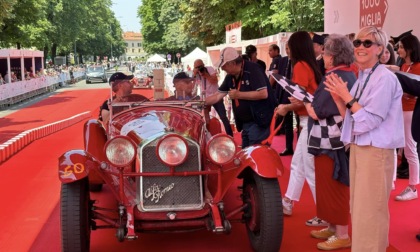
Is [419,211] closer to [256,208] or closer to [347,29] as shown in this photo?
[256,208]

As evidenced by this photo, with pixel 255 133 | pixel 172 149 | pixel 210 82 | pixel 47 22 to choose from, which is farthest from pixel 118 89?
pixel 47 22

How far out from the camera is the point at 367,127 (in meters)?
3.48

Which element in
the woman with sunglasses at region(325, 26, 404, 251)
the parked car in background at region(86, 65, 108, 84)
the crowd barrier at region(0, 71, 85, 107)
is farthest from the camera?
the parked car in background at region(86, 65, 108, 84)

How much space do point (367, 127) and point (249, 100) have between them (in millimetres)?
2542

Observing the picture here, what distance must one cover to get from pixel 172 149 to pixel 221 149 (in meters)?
0.43

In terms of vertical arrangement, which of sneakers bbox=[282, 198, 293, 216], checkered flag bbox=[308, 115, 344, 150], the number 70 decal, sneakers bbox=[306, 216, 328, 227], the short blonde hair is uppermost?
the short blonde hair

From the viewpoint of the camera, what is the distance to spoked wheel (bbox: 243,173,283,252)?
15.0ft

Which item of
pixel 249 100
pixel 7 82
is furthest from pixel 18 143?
pixel 7 82

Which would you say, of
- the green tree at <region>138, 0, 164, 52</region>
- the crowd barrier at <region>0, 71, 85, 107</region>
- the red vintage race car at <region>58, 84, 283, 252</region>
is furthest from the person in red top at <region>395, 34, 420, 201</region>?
the green tree at <region>138, 0, 164, 52</region>

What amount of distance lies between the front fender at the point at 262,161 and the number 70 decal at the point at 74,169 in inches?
52.2

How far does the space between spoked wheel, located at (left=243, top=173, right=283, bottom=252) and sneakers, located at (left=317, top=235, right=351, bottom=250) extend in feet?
1.48

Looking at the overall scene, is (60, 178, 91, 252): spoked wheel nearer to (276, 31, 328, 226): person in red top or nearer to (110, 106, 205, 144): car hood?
(110, 106, 205, 144): car hood

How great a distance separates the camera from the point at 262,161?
4730 millimetres

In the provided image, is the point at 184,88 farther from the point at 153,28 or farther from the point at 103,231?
the point at 153,28
